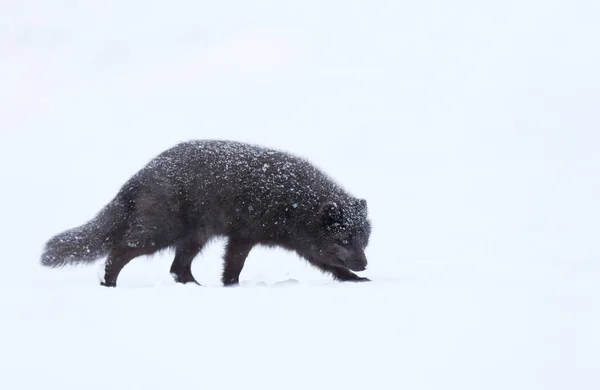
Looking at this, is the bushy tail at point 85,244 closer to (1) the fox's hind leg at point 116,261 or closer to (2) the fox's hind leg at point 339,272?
(1) the fox's hind leg at point 116,261

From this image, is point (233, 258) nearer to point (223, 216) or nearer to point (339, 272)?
point (223, 216)

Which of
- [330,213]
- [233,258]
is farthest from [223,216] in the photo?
[330,213]

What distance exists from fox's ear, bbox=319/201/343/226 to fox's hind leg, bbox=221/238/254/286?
110cm

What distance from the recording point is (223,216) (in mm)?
9430

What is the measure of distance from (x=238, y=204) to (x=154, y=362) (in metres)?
5.14

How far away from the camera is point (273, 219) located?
9.55 metres

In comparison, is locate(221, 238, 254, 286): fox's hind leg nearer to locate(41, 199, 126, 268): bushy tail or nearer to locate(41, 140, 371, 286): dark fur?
locate(41, 140, 371, 286): dark fur

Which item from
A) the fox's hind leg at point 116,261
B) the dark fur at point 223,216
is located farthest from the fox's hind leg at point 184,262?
the fox's hind leg at point 116,261

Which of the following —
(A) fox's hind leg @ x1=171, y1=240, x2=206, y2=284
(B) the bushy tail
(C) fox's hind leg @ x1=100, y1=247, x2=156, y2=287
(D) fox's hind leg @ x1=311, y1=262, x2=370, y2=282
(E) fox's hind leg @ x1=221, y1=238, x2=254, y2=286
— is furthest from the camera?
(A) fox's hind leg @ x1=171, y1=240, x2=206, y2=284

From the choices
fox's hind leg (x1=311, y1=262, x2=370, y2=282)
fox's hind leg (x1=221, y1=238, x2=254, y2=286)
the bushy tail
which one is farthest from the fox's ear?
the bushy tail

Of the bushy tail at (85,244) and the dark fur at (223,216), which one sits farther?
the bushy tail at (85,244)

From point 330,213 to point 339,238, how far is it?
1.40 ft

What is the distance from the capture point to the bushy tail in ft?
31.2

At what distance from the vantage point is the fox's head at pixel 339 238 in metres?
9.81
